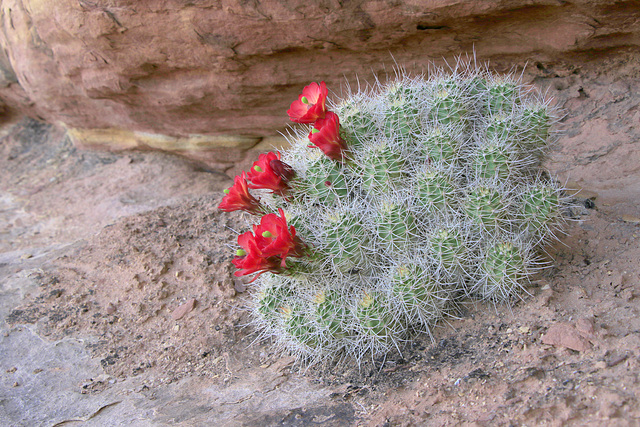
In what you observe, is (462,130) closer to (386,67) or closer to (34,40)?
(386,67)

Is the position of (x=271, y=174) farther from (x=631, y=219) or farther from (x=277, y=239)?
(x=631, y=219)

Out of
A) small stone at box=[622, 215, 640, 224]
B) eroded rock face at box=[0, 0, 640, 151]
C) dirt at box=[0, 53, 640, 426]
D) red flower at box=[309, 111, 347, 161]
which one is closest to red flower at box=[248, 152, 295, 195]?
red flower at box=[309, 111, 347, 161]

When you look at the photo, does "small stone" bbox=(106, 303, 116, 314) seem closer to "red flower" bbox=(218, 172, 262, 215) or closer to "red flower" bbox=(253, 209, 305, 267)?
"red flower" bbox=(218, 172, 262, 215)

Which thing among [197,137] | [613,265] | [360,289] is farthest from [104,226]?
[613,265]

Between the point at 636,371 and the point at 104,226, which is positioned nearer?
the point at 636,371

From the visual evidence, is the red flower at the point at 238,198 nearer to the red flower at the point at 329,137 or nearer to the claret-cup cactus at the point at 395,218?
the claret-cup cactus at the point at 395,218
